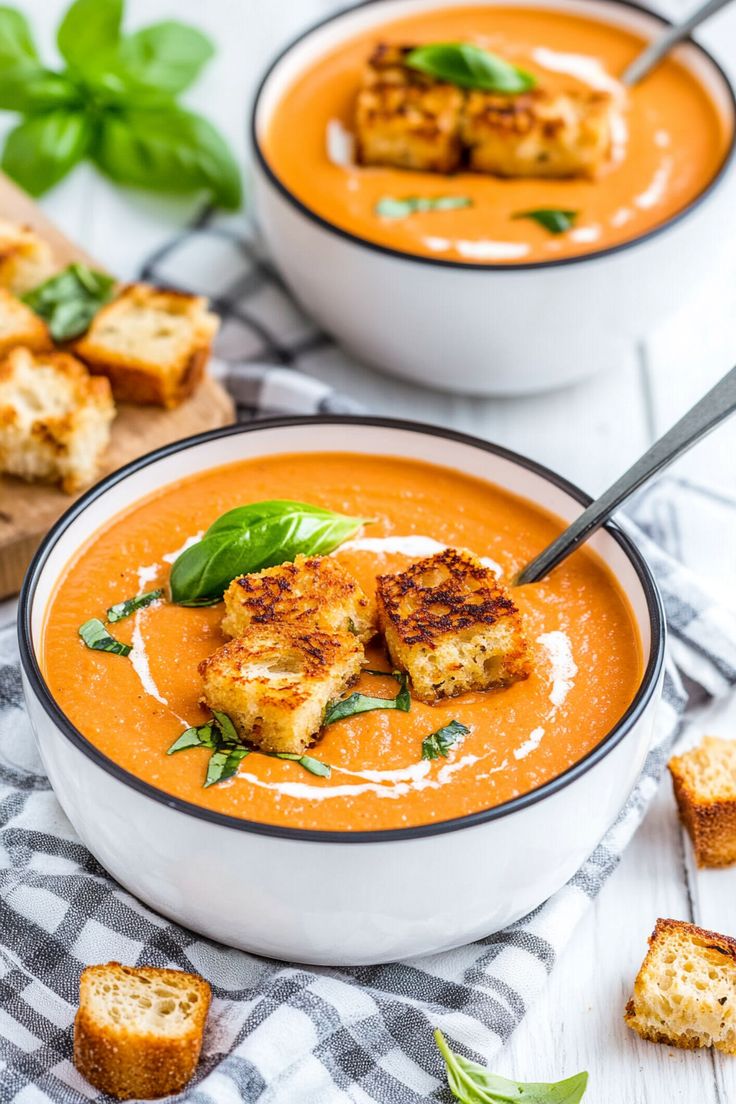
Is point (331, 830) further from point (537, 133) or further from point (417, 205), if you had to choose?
point (537, 133)

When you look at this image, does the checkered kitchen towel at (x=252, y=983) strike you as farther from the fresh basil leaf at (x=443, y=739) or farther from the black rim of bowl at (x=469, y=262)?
the black rim of bowl at (x=469, y=262)

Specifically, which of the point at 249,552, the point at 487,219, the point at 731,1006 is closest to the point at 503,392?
the point at 487,219

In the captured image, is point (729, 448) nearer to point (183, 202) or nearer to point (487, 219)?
point (487, 219)

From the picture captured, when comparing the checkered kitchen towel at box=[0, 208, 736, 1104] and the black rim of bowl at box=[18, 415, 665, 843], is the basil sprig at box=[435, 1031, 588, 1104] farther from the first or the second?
the black rim of bowl at box=[18, 415, 665, 843]

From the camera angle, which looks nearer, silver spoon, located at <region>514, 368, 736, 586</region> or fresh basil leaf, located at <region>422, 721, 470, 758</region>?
fresh basil leaf, located at <region>422, 721, 470, 758</region>

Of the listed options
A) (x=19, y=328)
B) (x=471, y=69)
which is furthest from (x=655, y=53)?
(x=19, y=328)

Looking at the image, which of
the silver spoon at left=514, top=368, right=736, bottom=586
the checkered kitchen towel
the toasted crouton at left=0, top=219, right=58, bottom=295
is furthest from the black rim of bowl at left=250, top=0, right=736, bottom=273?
the checkered kitchen towel
